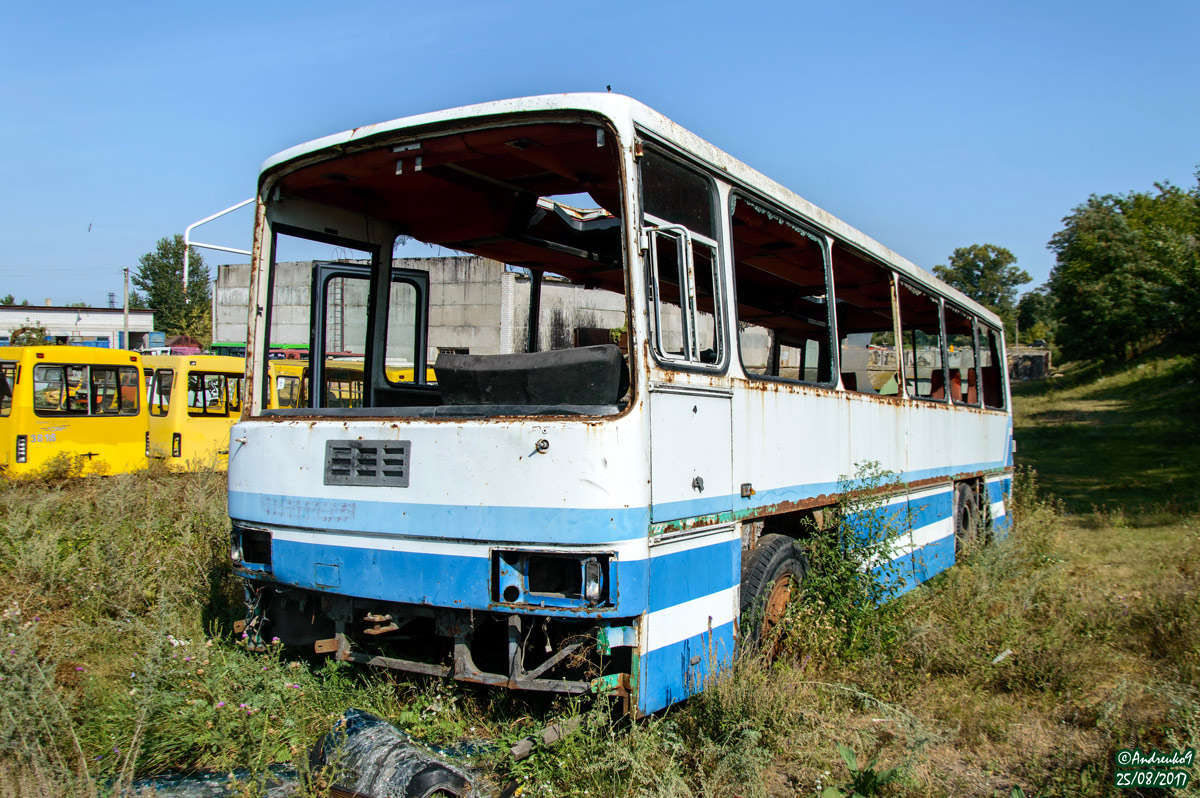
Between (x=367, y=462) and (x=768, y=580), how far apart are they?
85.7 inches

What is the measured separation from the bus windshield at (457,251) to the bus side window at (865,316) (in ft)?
5.96

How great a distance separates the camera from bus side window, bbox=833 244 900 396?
20.2ft

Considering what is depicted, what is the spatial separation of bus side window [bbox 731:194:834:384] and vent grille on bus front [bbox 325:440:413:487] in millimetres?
1802

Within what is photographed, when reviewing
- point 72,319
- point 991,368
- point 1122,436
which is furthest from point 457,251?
point 72,319

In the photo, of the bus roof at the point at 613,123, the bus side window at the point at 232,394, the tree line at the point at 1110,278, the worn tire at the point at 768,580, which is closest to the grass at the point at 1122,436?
the tree line at the point at 1110,278

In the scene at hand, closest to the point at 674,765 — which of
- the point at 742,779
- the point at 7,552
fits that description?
the point at 742,779

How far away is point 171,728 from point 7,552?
3.96m

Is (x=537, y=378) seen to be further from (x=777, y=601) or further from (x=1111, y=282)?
(x=1111, y=282)

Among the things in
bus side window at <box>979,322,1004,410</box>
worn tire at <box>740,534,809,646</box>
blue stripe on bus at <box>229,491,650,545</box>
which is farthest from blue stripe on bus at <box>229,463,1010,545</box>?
bus side window at <box>979,322,1004,410</box>

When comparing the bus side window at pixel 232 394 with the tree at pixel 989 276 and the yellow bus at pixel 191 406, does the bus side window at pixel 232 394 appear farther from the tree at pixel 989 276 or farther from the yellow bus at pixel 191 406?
the tree at pixel 989 276

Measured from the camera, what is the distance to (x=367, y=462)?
3682 mm

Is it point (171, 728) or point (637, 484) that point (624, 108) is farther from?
point (171, 728)

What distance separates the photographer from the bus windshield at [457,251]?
Answer: 3.66 meters

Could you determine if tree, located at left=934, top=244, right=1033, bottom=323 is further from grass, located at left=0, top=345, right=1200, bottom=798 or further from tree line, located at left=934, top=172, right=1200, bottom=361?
grass, located at left=0, top=345, right=1200, bottom=798
